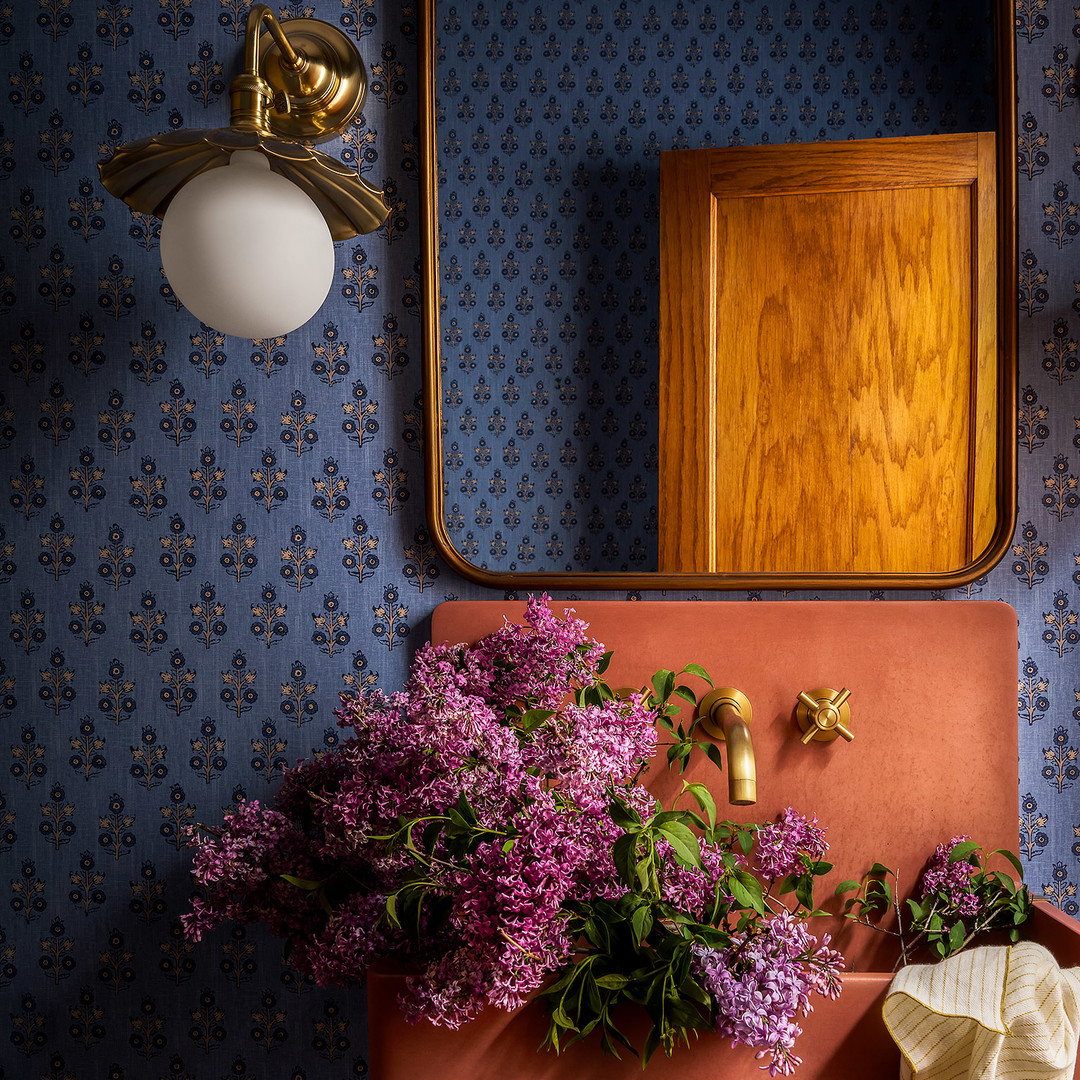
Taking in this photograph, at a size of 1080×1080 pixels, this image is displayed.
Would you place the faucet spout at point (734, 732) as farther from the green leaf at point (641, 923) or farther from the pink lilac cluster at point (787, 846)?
the green leaf at point (641, 923)

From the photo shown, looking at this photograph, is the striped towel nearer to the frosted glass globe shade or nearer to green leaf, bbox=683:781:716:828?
green leaf, bbox=683:781:716:828

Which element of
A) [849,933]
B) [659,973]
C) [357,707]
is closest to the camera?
[659,973]

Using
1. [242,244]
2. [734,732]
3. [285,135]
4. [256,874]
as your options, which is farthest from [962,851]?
[285,135]

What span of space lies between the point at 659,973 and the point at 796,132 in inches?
34.3

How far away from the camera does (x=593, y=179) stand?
0.94 m

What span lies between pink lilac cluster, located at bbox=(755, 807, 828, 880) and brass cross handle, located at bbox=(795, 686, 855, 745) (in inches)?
3.7

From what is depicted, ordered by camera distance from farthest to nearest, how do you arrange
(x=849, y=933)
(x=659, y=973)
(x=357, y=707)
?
(x=849, y=933) → (x=357, y=707) → (x=659, y=973)

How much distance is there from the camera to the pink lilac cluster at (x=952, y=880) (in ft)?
2.78

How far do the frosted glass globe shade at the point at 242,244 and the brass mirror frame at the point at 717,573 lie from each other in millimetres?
168

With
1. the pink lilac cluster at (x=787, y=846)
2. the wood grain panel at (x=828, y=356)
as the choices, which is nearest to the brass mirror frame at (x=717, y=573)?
the wood grain panel at (x=828, y=356)

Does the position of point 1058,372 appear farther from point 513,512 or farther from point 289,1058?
point 289,1058

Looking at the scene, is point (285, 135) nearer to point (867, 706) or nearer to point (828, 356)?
point (828, 356)

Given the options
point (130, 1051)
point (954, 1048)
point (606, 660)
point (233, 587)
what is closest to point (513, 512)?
point (606, 660)

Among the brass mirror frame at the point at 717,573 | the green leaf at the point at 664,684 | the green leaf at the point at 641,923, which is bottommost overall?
the green leaf at the point at 641,923
